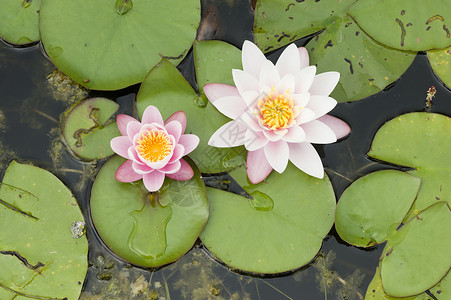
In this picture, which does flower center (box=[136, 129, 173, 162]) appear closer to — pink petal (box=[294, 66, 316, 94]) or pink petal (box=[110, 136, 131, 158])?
pink petal (box=[110, 136, 131, 158])

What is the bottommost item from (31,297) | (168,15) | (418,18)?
(31,297)

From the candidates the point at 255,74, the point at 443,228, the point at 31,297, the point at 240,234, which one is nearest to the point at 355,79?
the point at 255,74

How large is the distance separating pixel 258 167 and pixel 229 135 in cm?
34

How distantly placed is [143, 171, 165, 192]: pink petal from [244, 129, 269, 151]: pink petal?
666 mm

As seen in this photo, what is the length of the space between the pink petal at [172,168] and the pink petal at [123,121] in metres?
0.43

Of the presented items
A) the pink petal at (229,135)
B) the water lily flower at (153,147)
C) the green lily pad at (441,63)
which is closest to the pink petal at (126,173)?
the water lily flower at (153,147)

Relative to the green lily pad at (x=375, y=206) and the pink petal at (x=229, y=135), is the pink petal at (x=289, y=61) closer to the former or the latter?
the pink petal at (x=229, y=135)

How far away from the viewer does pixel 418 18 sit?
3.06m

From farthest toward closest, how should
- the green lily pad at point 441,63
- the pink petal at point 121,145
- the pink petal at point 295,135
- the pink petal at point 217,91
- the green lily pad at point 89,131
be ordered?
the green lily pad at point 441,63 → the green lily pad at point 89,131 → the pink petal at point 217,91 → the pink petal at point 121,145 → the pink petal at point 295,135

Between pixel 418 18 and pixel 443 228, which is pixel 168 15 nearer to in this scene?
pixel 418 18

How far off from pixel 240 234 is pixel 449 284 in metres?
1.68

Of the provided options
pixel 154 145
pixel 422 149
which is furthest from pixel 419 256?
pixel 154 145

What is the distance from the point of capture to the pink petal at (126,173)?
2830 millimetres

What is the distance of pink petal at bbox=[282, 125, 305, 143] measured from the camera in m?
2.70
